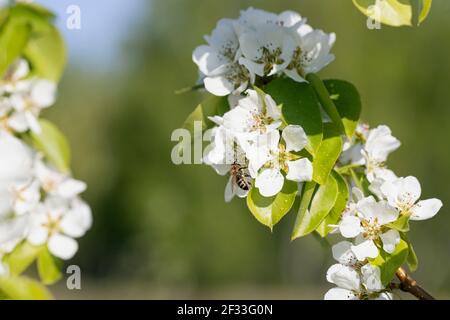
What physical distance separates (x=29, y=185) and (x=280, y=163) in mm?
443

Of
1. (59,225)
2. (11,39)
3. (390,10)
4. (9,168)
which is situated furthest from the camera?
(59,225)

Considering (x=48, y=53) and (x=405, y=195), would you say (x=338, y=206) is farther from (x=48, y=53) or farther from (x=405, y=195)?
(x=48, y=53)

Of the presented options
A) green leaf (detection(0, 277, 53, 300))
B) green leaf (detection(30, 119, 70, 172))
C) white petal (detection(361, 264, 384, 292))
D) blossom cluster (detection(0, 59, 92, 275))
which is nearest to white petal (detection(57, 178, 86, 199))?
blossom cluster (detection(0, 59, 92, 275))

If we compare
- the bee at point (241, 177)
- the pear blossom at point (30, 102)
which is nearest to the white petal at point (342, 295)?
the bee at point (241, 177)

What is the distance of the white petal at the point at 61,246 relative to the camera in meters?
1.47

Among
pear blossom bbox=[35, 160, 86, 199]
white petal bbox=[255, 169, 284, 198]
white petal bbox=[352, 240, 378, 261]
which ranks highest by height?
pear blossom bbox=[35, 160, 86, 199]

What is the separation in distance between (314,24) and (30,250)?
36.5ft

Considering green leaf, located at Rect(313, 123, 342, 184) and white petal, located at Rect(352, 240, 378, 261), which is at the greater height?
green leaf, located at Rect(313, 123, 342, 184)

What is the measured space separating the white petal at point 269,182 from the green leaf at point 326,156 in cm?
6

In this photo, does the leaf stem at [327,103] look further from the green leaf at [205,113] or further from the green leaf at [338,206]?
the green leaf at [205,113]

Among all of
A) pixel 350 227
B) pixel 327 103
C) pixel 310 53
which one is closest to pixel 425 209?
pixel 350 227

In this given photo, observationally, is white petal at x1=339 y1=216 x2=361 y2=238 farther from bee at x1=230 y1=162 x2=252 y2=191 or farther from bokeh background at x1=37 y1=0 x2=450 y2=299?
bokeh background at x1=37 y1=0 x2=450 y2=299

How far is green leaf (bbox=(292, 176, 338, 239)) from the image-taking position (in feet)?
4.08

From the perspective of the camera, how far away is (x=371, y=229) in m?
1.27
